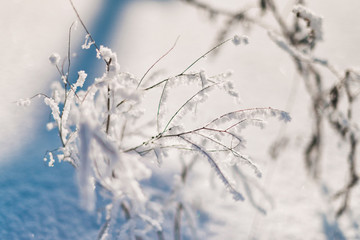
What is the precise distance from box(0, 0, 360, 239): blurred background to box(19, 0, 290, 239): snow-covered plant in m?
0.13

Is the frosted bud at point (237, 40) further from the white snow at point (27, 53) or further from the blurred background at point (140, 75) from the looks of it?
the white snow at point (27, 53)

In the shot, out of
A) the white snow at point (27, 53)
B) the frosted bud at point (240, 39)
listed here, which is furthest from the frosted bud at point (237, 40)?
the white snow at point (27, 53)

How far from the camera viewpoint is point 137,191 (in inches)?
15.2

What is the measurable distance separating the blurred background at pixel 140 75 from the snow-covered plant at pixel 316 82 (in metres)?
0.07

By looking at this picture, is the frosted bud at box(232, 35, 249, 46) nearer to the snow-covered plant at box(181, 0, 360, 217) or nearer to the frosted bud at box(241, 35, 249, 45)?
the frosted bud at box(241, 35, 249, 45)

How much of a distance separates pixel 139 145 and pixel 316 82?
1012 mm

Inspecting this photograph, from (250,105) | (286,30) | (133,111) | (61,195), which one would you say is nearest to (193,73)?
(133,111)

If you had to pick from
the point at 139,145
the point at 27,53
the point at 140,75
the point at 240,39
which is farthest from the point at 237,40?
the point at 27,53

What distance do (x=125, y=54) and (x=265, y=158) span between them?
92cm

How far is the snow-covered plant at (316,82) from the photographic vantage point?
1030mm

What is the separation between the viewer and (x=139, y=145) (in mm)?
762

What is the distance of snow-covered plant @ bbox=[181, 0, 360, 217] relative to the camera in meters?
1.03

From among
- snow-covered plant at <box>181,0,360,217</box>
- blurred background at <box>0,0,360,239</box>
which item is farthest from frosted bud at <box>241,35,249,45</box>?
snow-covered plant at <box>181,0,360,217</box>

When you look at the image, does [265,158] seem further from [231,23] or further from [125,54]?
[125,54]
